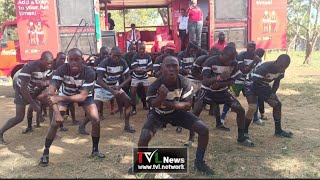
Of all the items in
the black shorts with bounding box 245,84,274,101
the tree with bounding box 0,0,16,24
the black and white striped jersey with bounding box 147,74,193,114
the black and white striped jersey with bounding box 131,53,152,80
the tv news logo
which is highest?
the tree with bounding box 0,0,16,24

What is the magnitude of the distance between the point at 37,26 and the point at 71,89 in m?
4.32

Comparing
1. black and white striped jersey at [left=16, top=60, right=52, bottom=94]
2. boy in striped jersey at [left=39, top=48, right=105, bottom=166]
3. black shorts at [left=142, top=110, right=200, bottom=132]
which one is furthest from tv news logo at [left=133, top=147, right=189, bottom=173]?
black and white striped jersey at [left=16, top=60, right=52, bottom=94]

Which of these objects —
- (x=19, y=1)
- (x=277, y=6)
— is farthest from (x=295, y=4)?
(x=19, y=1)

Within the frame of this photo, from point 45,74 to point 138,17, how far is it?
27.3 metres

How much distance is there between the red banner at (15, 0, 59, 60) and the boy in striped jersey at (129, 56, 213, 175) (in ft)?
16.9

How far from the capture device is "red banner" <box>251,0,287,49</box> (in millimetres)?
9016

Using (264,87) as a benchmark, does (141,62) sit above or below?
above

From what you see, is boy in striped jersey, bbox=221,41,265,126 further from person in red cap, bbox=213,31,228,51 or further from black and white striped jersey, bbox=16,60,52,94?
black and white striped jersey, bbox=16,60,52,94

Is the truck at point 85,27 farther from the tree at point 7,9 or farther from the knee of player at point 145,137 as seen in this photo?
the tree at point 7,9

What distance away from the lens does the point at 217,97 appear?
5520mm

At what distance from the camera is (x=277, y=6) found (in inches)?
355

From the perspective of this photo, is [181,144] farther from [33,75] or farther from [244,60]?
[33,75]

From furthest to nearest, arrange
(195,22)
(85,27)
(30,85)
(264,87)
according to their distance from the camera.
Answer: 1. (195,22)
2. (85,27)
3. (30,85)
4. (264,87)

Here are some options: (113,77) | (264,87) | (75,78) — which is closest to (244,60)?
(264,87)
